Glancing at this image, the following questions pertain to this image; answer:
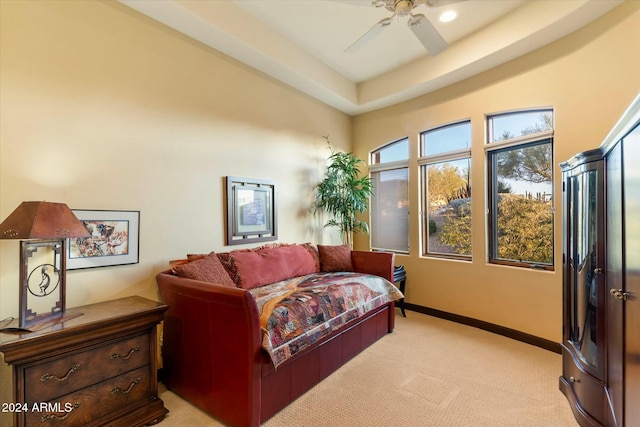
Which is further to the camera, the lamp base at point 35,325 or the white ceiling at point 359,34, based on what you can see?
the white ceiling at point 359,34

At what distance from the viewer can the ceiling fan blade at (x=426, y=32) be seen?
7.11 ft

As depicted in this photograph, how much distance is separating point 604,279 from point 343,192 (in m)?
2.97

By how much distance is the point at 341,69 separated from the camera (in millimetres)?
3984

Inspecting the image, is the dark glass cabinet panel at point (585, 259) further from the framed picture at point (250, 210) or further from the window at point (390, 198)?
the framed picture at point (250, 210)

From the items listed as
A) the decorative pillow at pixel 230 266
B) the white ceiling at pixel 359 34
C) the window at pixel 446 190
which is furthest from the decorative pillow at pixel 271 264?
the white ceiling at pixel 359 34

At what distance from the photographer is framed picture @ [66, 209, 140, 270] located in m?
2.07

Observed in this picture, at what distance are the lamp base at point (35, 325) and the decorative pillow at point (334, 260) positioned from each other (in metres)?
2.42

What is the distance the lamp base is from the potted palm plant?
2.97 meters

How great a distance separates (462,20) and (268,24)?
80.3 inches

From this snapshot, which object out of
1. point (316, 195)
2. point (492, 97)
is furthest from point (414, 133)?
point (316, 195)

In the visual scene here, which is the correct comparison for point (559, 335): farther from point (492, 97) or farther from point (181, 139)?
point (181, 139)

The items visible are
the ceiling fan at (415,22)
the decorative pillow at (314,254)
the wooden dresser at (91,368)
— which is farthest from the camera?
the decorative pillow at (314,254)

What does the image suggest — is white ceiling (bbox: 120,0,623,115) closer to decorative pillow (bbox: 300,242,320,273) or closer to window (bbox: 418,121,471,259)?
window (bbox: 418,121,471,259)

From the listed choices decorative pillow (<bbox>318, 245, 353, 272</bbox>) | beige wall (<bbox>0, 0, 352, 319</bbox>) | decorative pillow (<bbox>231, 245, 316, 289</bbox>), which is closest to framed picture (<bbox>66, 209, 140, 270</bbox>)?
beige wall (<bbox>0, 0, 352, 319</bbox>)
